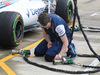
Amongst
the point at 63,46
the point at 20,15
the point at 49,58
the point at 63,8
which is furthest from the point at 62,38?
the point at 63,8

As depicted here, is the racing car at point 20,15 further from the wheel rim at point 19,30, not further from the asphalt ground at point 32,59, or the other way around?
the asphalt ground at point 32,59

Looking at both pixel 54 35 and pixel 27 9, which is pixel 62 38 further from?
pixel 27 9

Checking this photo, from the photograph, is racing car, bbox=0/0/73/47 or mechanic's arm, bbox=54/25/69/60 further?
racing car, bbox=0/0/73/47

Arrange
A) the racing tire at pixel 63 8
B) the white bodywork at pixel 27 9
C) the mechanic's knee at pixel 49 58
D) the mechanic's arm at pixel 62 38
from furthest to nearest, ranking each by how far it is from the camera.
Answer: the racing tire at pixel 63 8 → the white bodywork at pixel 27 9 → the mechanic's knee at pixel 49 58 → the mechanic's arm at pixel 62 38

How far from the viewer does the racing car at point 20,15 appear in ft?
17.2

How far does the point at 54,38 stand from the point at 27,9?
187 centimetres

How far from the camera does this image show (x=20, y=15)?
5.67m

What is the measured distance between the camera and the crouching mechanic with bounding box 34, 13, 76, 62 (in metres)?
4.36

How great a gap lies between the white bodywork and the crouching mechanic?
1.54 meters

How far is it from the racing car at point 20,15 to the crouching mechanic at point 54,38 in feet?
2.48

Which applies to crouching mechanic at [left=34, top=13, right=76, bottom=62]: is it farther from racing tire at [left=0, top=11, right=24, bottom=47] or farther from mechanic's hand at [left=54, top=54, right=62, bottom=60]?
racing tire at [left=0, top=11, right=24, bottom=47]

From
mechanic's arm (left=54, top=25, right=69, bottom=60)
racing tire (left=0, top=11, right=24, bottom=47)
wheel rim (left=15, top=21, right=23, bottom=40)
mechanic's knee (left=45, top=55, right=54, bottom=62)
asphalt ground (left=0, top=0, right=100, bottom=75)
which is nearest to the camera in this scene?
asphalt ground (left=0, top=0, right=100, bottom=75)

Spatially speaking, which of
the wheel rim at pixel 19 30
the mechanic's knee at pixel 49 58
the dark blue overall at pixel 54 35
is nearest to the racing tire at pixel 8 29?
the wheel rim at pixel 19 30

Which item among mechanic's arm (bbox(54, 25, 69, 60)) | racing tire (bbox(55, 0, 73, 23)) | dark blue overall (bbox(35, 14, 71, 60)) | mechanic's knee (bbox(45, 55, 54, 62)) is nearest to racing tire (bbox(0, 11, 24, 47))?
dark blue overall (bbox(35, 14, 71, 60))
